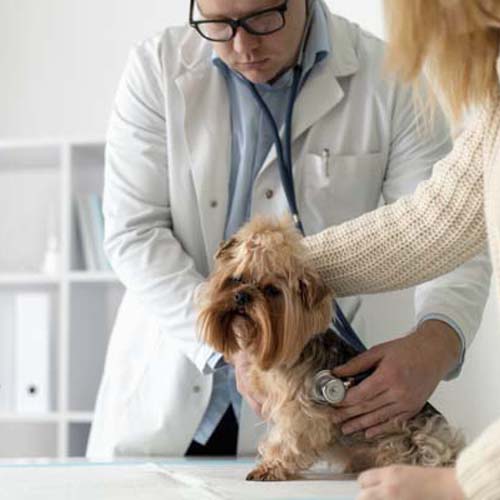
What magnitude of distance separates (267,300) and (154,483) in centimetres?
30

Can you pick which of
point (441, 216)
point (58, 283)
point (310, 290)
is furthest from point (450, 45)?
point (58, 283)

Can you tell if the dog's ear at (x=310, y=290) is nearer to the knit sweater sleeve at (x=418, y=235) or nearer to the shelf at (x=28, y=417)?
the knit sweater sleeve at (x=418, y=235)

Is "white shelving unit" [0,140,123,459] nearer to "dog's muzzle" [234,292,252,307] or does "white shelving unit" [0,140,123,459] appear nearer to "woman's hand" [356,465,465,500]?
"dog's muzzle" [234,292,252,307]

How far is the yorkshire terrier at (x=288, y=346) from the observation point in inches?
61.7

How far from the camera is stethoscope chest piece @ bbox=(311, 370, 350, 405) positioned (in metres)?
1.60

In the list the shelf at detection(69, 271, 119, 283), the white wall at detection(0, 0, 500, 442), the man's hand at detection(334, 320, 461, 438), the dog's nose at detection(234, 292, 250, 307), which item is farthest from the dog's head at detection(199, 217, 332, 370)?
the white wall at detection(0, 0, 500, 442)

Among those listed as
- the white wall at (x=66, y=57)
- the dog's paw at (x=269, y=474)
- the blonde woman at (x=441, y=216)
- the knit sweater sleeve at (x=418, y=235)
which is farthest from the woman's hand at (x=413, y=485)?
the white wall at (x=66, y=57)

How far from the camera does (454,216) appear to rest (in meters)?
1.45

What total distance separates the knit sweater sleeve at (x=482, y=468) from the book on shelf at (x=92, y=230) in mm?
2331

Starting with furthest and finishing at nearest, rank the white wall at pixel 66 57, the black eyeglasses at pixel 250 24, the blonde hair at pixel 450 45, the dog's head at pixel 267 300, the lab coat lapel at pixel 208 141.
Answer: the white wall at pixel 66 57 → the lab coat lapel at pixel 208 141 → the black eyeglasses at pixel 250 24 → the dog's head at pixel 267 300 → the blonde hair at pixel 450 45

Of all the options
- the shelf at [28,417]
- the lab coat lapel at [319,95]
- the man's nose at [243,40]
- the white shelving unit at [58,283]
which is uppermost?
the man's nose at [243,40]

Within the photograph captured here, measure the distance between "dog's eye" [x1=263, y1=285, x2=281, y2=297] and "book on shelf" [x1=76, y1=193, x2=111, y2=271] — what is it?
175 cm

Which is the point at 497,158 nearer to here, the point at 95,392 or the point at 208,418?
the point at 208,418

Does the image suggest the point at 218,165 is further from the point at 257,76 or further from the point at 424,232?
the point at 424,232
